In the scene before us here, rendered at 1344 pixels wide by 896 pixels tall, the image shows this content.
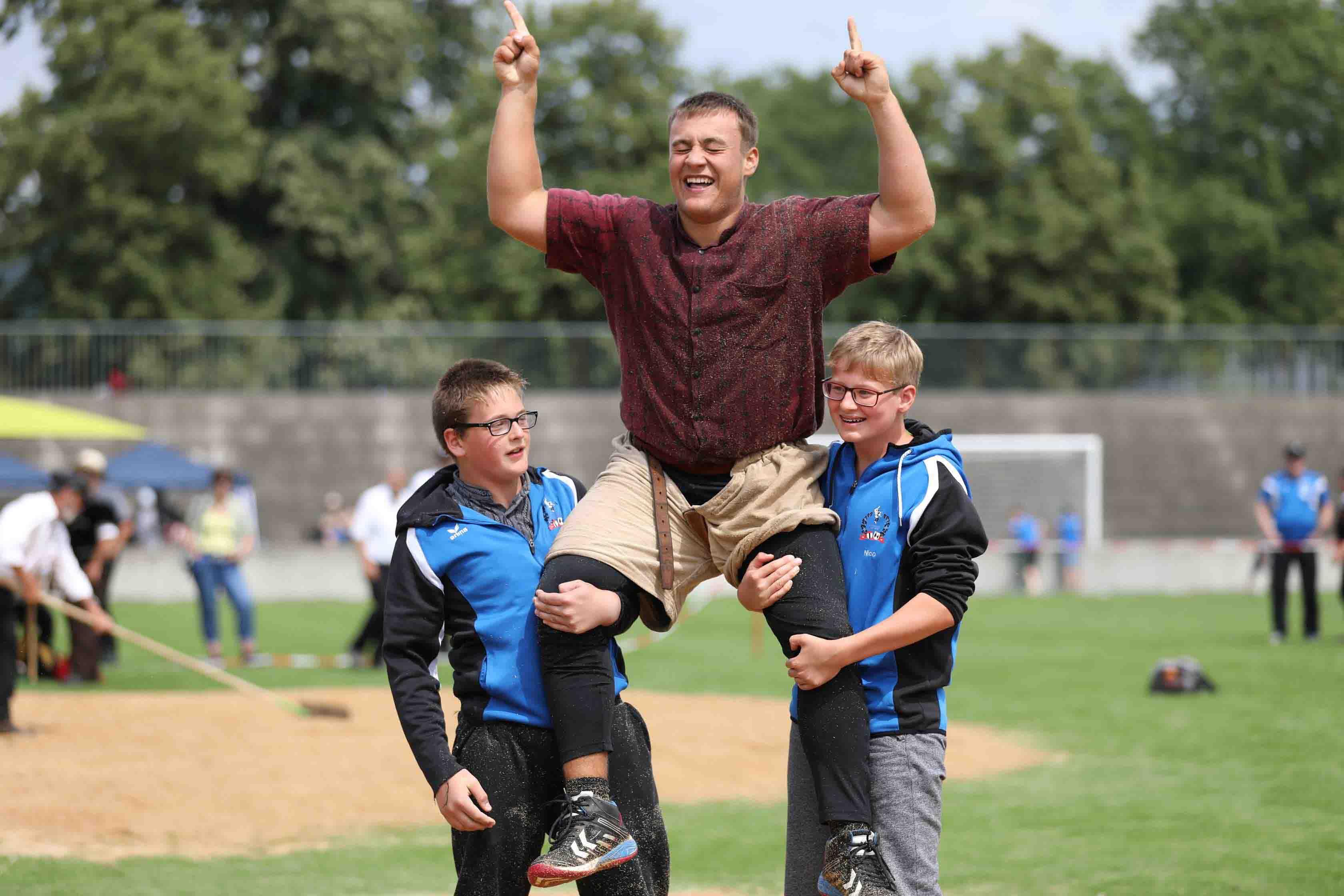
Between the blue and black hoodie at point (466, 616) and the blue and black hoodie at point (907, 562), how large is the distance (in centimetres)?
65

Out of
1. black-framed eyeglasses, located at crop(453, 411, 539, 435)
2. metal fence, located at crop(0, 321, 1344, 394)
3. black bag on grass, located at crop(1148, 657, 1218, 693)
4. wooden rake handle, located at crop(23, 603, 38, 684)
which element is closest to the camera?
black-framed eyeglasses, located at crop(453, 411, 539, 435)

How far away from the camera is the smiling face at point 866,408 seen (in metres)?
3.68

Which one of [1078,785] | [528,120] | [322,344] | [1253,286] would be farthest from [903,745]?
[1253,286]

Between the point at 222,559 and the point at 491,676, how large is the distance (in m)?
11.9

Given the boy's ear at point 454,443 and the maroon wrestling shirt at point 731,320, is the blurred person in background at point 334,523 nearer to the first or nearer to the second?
the boy's ear at point 454,443

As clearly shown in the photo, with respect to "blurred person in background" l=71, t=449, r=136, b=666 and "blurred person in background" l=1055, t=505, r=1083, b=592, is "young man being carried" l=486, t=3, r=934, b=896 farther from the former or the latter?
"blurred person in background" l=1055, t=505, r=1083, b=592

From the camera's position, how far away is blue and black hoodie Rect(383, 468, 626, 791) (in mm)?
3686

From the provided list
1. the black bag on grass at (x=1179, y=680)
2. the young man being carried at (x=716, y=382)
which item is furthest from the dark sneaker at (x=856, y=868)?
the black bag on grass at (x=1179, y=680)

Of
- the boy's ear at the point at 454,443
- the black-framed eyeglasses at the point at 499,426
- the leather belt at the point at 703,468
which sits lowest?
the leather belt at the point at 703,468

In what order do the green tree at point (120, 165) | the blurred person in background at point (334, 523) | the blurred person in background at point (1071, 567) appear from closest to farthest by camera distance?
the blurred person in background at point (1071, 567), the blurred person in background at point (334, 523), the green tree at point (120, 165)

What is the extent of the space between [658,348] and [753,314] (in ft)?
0.81

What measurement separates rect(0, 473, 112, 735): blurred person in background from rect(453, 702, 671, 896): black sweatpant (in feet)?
24.6

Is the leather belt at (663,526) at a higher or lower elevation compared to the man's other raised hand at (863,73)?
lower

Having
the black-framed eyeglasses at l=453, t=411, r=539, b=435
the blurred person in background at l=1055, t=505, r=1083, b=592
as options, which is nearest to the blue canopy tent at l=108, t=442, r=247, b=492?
the blurred person in background at l=1055, t=505, r=1083, b=592
